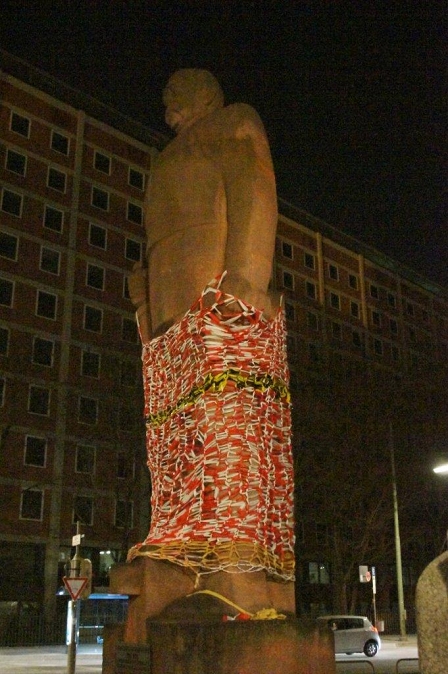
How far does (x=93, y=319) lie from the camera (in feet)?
165

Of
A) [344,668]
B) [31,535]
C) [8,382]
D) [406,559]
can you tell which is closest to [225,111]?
[344,668]

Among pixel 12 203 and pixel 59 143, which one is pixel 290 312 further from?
pixel 12 203

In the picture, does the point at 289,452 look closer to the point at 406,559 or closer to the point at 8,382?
the point at 8,382

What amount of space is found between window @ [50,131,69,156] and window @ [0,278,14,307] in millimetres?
9914

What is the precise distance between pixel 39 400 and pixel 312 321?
27888 millimetres

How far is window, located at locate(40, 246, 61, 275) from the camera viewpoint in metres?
48.7

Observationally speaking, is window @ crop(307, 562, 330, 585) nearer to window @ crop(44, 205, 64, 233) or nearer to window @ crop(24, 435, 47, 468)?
window @ crop(24, 435, 47, 468)

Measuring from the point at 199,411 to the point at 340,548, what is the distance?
35.4 m

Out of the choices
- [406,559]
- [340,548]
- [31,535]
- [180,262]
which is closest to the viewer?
[180,262]

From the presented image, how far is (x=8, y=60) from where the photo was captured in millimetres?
49094

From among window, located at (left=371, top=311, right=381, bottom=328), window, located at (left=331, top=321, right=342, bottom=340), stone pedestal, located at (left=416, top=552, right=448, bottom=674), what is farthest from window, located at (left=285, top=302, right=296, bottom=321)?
stone pedestal, located at (left=416, top=552, right=448, bottom=674)

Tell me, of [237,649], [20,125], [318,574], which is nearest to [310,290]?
[318,574]

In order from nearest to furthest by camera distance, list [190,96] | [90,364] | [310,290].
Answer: [190,96], [90,364], [310,290]

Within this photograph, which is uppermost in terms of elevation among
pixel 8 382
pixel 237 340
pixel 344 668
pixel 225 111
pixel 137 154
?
pixel 137 154
